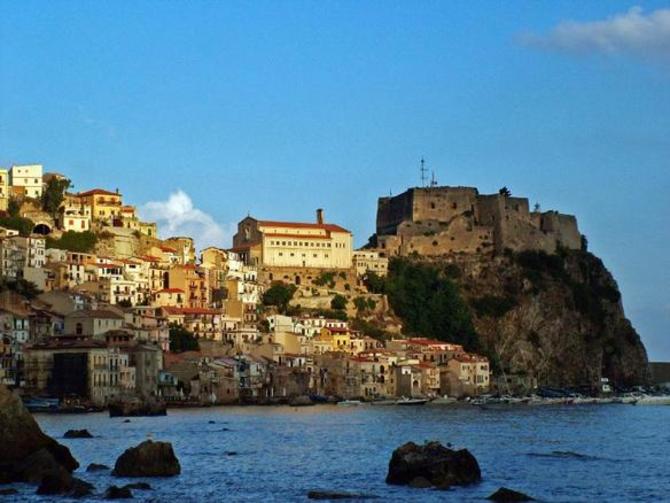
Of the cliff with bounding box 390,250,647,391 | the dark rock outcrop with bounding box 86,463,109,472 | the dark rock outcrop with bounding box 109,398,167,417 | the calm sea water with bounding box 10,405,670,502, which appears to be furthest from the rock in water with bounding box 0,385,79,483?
the cliff with bounding box 390,250,647,391

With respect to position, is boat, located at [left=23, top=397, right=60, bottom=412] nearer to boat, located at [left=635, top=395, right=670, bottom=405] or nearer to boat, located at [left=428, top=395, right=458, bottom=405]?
boat, located at [left=428, top=395, right=458, bottom=405]

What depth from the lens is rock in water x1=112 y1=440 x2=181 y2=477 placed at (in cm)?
4044

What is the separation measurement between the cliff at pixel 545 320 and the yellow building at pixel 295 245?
10425 mm

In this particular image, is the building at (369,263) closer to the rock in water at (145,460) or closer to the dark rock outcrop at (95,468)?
the dark rock outcrop at (95,468)

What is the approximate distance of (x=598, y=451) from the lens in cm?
5522

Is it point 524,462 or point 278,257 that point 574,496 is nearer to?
point 524,462

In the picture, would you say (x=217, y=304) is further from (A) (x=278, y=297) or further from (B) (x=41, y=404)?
(B) (x=41, y=404)

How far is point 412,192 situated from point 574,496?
9527 cm

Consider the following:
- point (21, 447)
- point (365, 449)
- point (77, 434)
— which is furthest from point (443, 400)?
point (21, 447)

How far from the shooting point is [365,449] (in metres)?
54.3

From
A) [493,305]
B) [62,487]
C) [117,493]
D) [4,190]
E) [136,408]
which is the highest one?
[4,190]

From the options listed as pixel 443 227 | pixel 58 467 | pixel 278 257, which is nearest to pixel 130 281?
pixel 278 257

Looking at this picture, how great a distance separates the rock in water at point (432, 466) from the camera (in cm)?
3859

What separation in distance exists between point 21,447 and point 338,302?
78085 mm
